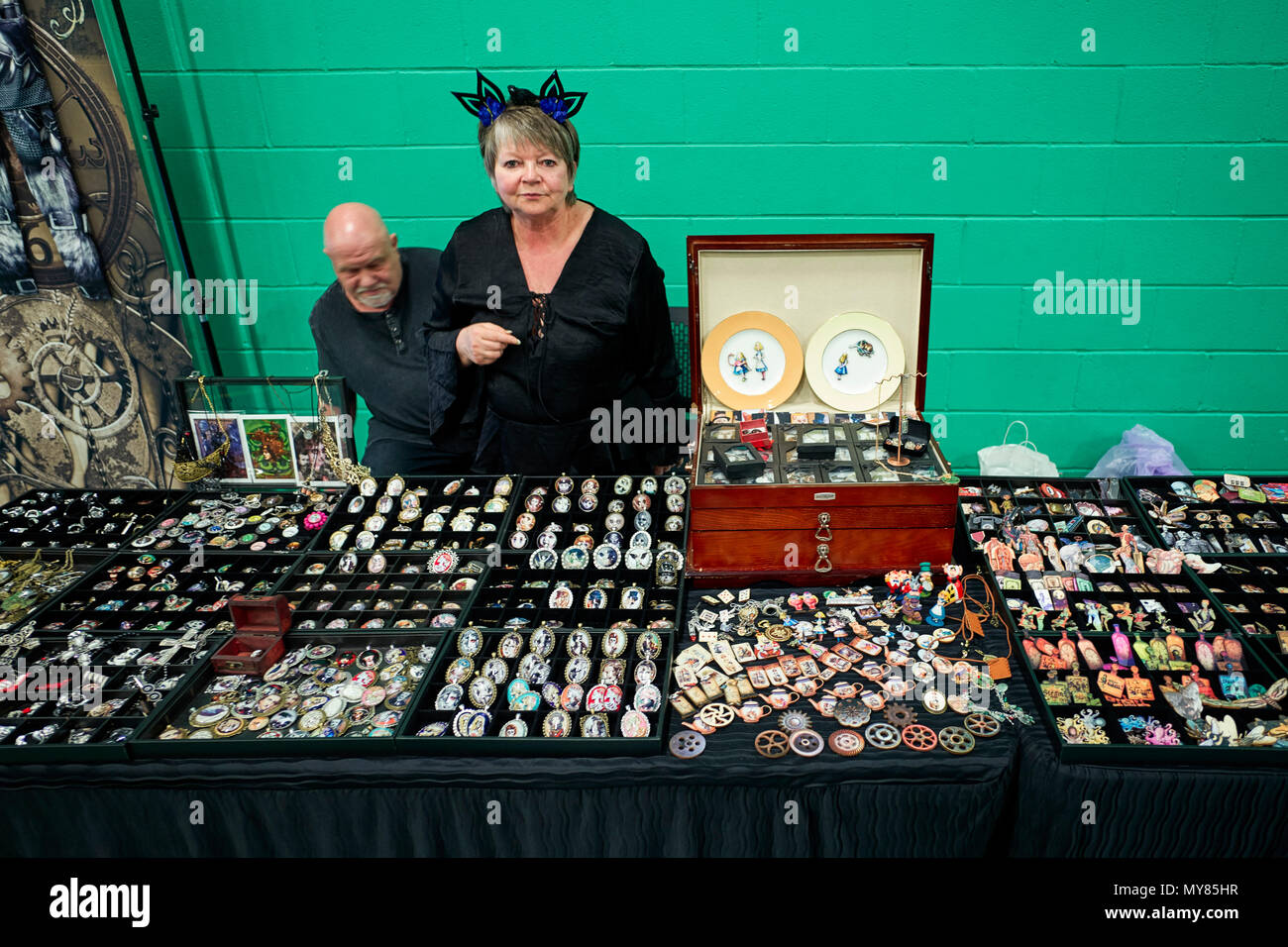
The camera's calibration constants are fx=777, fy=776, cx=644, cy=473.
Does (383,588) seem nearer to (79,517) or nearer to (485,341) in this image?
(485,341)

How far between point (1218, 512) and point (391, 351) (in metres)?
3.03

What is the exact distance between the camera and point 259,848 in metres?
1.88

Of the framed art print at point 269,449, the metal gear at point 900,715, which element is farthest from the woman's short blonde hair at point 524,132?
the metal gear at point 900,715

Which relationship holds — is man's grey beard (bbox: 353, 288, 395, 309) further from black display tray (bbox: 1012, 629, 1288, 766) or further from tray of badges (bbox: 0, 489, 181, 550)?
black display tray (bbox: 1012, 629, 1288, 766)

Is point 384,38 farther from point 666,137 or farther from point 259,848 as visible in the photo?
point 259,848

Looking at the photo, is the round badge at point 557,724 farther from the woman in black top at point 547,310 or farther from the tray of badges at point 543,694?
the woman in black top at point 547,310

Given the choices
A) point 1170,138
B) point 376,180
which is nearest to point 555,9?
point 376,180

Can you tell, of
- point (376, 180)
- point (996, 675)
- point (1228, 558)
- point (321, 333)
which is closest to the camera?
point (996, 675)

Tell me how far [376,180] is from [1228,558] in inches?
146

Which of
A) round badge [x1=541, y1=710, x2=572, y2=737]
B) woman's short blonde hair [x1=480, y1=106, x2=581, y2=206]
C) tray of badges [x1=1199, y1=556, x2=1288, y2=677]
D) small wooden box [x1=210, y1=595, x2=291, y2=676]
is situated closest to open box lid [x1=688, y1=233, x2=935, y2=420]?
woman's short blonde hair [x1=480, y1=106, x2=581, y2=206]

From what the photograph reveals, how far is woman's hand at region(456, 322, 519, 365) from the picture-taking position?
2.59 m

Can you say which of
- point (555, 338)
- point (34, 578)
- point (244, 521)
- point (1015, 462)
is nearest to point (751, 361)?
point (555, 338)

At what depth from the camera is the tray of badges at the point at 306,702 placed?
1.78 metres

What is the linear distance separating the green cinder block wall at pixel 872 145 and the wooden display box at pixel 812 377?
118cm
